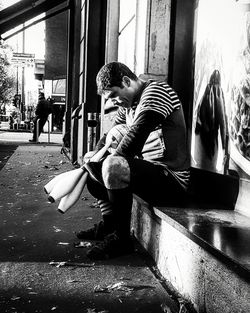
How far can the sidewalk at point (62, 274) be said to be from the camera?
254 centimetres

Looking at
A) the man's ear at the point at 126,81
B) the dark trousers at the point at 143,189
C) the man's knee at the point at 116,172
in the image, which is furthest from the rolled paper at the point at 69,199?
the man's ear at the point at 126,81

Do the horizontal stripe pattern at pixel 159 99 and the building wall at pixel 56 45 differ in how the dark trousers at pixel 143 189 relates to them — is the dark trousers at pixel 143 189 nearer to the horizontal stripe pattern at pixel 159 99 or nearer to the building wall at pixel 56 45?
the horizontal stripe pattern at pixel 159 99

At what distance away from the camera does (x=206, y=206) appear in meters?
3.45

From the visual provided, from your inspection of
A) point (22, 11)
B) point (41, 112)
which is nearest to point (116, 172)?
point (22, 11)

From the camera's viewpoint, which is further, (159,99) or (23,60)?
(23,60)

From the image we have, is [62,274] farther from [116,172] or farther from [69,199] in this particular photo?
[116,172]

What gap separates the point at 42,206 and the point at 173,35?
268 cm

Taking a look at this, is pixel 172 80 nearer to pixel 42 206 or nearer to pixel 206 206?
pixel 206 206

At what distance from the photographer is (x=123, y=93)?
11.8ft

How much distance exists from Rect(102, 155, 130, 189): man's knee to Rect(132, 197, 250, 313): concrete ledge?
0.33 metres

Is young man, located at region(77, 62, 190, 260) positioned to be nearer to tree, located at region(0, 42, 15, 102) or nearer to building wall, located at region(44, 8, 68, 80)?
building wall, located at region(44, 8, 68, 80)

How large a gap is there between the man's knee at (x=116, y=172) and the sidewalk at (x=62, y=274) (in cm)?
61

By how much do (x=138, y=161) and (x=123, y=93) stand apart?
0.65 m

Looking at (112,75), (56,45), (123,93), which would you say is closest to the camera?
(112,75)
